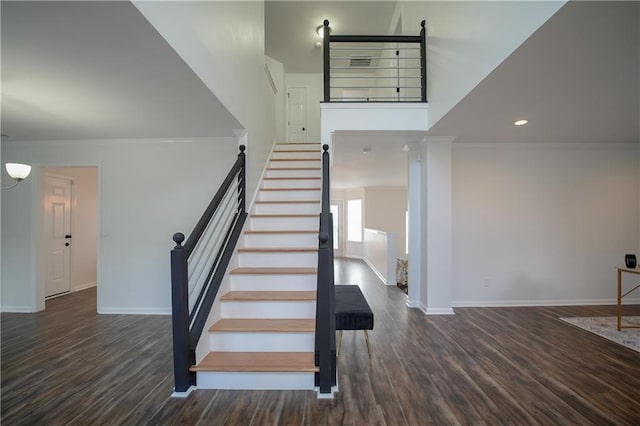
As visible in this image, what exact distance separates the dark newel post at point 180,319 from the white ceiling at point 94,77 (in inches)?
45.7

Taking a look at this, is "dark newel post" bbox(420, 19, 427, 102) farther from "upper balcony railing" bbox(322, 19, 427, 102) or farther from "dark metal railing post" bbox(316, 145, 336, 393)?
"dark metal railing post" bbox(316, 145, 336, 393)

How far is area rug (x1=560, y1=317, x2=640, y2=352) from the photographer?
293cm

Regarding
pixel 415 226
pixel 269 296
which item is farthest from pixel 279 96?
pixel 269 296

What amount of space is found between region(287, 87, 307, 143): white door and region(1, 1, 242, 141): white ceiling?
3774 millimetres

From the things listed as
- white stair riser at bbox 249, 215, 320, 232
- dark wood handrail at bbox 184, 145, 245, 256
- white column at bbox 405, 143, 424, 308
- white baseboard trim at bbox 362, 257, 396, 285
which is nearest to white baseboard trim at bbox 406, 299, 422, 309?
white column at bbox 405, 143, 424, 308

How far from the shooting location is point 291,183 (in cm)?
423

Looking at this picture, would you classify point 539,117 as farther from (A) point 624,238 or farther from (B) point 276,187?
(B) point 276,187

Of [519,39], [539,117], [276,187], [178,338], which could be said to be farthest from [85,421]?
[539,117]

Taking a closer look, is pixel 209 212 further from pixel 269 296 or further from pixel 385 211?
pixel 385 211

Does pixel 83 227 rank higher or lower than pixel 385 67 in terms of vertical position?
lower

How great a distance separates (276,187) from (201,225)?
75.6 inches

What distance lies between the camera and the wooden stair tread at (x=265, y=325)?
2.27 meters

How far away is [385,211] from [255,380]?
24.3 feet

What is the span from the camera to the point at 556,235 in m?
4.21
